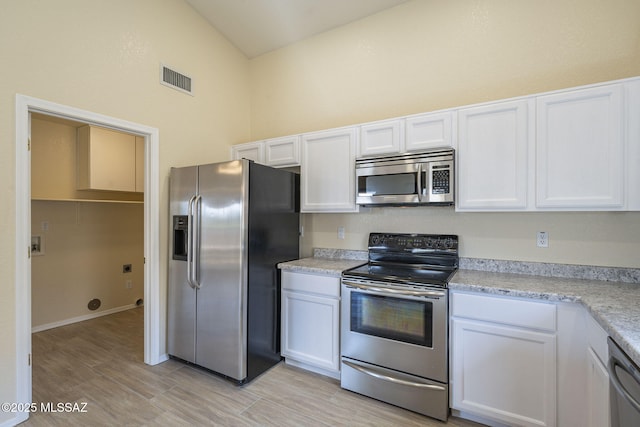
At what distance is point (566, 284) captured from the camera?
200 cm

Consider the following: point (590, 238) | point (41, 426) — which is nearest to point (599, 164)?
point (590, 238)

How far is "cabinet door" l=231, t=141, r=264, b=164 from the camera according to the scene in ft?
11.0

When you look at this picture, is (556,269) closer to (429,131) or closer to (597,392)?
(597,392)

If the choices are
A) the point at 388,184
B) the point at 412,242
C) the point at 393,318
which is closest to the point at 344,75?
the point at 388,184

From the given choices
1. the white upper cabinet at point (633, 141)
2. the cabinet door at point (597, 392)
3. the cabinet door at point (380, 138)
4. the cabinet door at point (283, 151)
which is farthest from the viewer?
the cabinet door at point (283, 151)

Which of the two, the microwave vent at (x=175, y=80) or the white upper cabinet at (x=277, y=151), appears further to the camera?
the white upper cabinet at (x=277, y=151)

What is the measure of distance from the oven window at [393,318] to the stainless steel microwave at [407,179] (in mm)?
802

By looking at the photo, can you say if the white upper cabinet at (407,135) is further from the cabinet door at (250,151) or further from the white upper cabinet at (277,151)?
the cabinet door at (250,151)

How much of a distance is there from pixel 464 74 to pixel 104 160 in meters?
4.27

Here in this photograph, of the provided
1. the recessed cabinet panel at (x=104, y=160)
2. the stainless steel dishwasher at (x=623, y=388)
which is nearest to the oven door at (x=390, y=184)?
the stainless steel dishwasher at (x=623, y=388)

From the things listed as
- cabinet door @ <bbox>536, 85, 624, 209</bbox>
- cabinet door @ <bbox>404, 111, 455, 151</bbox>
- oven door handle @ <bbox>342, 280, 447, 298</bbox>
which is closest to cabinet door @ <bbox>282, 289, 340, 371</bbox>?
oven door handle @ <bbox>342, 280, 447, 298</bbox>

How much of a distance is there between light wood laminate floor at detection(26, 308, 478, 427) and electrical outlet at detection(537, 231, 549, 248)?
4.53 feet

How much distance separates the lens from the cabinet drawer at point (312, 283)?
2.53 metres

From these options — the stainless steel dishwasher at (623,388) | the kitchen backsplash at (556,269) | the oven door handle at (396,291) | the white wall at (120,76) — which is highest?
the white wall at (120,76)
